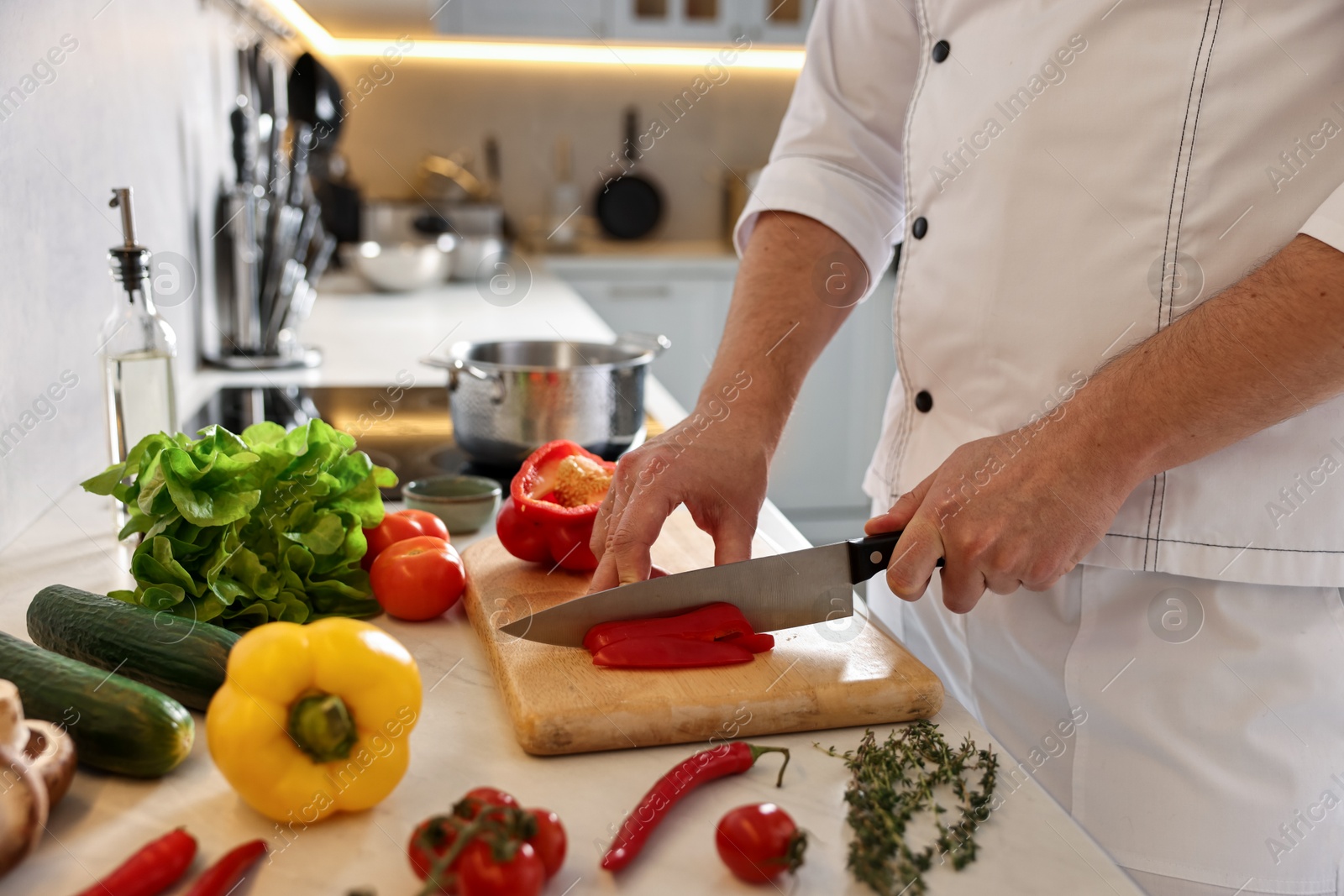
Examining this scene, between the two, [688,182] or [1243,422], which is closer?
[1243,422]

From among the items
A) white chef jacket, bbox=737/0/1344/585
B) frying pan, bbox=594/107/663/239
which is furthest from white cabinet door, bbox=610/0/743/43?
white chef jacket, bbox=737/0/1344/585

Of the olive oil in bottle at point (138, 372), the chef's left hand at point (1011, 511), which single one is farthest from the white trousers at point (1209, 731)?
the olive oil in bottle at point (138, 372)

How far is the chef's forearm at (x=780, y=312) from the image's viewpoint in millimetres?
1077

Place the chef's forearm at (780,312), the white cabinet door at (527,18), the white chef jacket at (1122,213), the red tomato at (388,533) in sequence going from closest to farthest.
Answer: the white chef jacket at (1122,213)
the red tomato at (388,533)
the chef's forearm at (780,312)
the white cabinet door at (527,18)

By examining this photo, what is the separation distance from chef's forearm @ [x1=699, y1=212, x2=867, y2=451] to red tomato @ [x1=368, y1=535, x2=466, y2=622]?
0.29 m

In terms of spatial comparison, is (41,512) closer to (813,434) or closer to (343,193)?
(343,193)

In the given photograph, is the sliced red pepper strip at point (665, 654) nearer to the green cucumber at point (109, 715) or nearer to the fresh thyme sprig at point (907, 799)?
the fresh thyme sprig at point (907, 799)

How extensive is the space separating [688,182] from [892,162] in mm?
2757

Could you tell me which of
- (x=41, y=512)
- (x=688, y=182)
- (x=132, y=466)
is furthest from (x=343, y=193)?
(x=132, y=466)

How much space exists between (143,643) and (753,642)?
1.36 feet

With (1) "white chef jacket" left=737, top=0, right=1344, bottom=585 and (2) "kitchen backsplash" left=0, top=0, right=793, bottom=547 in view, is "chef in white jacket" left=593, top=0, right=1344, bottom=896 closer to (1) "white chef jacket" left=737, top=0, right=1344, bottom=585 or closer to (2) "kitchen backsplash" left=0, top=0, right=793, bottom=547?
(1) "white chef jacket" left=737, top=0, right=1344, bottom=585

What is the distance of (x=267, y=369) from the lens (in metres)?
1.90

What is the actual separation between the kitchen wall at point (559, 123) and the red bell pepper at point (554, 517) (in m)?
2.79

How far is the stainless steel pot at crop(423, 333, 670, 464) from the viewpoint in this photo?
4.23 ft
